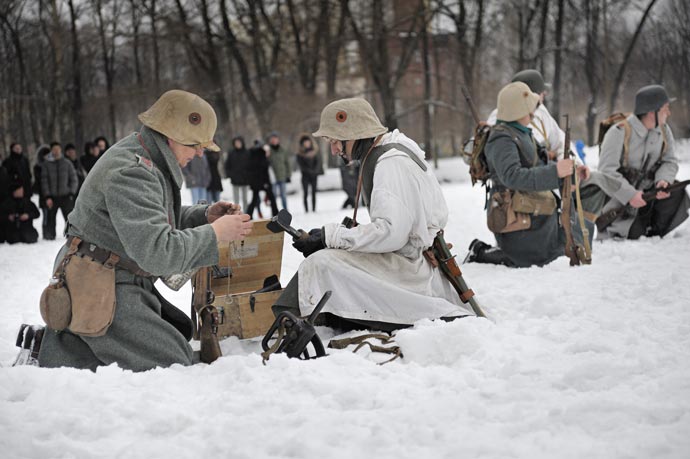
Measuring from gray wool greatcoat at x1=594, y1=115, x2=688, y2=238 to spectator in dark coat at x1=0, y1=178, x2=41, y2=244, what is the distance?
28.9 feet

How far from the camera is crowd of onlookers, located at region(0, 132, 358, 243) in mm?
11977

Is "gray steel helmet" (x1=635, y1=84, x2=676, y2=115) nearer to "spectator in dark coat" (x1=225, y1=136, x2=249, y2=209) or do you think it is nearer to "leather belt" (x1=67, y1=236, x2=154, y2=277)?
"leather belt" (x1=67, y1=236, x2=154, y2=277)

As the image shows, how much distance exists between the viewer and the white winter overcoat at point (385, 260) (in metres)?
4.41

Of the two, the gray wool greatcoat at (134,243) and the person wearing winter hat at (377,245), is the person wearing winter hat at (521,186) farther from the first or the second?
the gray wool greatcoat at (134,243)

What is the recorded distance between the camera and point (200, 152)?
3980 millimetres

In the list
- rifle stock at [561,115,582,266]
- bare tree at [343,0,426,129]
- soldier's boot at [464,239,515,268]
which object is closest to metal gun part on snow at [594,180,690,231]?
soldier's boot at [464,239,515,268]

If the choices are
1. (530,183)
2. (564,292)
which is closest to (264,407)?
(564,292)

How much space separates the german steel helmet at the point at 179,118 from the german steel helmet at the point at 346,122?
93 centimetres

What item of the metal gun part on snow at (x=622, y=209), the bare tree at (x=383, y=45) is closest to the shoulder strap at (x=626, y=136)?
the metal gun part on snow at (x=622, y=209)

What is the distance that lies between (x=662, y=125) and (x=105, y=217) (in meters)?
6.40

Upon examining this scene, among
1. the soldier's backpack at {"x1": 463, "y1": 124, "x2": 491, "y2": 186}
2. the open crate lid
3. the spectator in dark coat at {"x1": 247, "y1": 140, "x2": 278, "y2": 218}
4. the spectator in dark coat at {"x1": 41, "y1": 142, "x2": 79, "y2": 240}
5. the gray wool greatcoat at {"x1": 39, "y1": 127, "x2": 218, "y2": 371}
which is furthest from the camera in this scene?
the spectator in dark coat at {"x1": 247, "y1": 140, "x2": 278, "y2": 218}

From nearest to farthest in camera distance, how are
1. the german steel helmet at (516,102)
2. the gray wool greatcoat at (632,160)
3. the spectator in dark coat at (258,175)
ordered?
the german steel helmet at (516,102) → the gray wool greatcoat at (632,160) → the spectator in dark coat at (258,175)

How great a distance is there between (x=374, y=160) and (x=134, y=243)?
1699 millimetres

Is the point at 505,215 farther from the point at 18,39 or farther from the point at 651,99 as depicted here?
the point at 18,39
